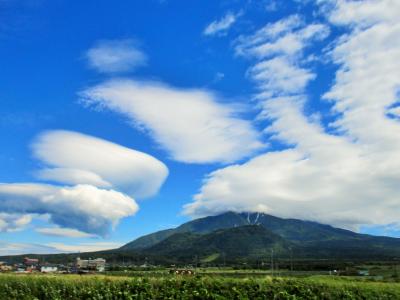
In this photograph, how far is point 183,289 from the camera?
23.6 metres

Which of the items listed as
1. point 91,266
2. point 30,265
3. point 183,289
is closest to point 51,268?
point 91,266

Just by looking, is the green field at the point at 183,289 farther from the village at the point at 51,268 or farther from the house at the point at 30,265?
the house at the point at 30,265

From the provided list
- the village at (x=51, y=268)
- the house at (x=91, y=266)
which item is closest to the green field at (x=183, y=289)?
the village at (x=51, y=268)

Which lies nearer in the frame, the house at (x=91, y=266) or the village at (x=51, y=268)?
the village at (x=51, y=268)

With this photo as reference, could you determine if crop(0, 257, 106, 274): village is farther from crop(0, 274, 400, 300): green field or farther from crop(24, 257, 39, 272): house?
crop(0, 274, 400, 300): green field

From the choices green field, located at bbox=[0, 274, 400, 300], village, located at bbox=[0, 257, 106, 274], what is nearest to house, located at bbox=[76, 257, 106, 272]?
village, located at bbox=[0, 257, 106, 274]

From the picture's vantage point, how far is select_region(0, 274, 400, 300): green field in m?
23.2

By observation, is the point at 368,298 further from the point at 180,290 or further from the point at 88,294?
the point at 88,294

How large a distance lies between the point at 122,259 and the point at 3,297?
180057 mm

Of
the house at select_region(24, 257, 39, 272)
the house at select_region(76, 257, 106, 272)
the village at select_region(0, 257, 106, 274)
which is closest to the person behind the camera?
the village at select_region(0, 257, 106, 274)

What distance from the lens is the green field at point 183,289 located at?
76.0ft

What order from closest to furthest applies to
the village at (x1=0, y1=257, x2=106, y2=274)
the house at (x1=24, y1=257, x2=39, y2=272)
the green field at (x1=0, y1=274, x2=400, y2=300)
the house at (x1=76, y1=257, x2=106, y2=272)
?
the green field at (x1=0, y1=274, x2=400, y2=300) < the village at (x1=0, y1=257, x2=106, y2=274) < the house at (x1=24, y1=257, x2=39, y2=272) < the house at (x1=76, y1=257, x2=106, y2=272)

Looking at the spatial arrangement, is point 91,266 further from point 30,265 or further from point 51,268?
point 51,268

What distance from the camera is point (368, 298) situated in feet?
80.9
